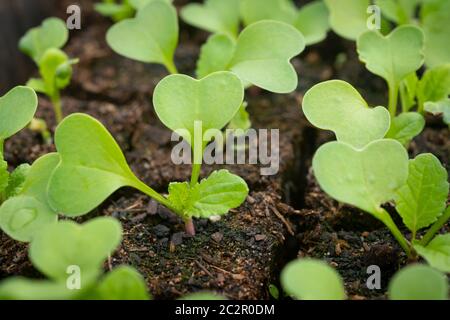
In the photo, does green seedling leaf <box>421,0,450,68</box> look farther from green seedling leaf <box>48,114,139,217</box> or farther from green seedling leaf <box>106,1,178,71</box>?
green seedling leaf <box>48,114,139,217</box>

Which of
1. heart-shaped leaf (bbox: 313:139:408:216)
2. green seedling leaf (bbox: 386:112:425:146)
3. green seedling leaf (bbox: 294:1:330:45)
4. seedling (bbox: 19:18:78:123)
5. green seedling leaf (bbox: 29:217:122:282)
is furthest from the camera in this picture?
green seedling leaf (bbox: 294:1:330:45)

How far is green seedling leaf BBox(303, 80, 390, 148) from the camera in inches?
37.4

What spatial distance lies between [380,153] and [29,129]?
80 centimetres

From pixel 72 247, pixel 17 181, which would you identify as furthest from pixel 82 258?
pixel 17 181

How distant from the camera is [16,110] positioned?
0.99 metres

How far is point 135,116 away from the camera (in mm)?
1365

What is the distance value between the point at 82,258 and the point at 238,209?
0.39m

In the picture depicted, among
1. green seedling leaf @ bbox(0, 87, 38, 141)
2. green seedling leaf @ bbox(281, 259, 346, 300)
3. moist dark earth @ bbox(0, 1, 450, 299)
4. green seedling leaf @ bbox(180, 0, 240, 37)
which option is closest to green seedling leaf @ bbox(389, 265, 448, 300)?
green seedling leaf @ bbox(281, 259, 346, 300)

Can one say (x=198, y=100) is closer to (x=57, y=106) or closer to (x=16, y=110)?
(x=16, y=110)

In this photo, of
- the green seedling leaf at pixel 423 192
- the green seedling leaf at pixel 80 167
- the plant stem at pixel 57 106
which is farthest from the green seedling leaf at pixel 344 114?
the plant stem at pixel 57 106

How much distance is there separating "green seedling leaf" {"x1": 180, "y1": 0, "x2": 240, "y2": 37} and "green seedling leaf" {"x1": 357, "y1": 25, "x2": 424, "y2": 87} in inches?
15.8

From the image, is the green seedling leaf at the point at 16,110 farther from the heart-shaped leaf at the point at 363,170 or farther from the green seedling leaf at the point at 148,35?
the heart-shaped leaf at the point at 363,170

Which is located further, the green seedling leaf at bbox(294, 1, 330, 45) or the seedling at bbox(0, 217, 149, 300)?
the green seedling leaf at bbox(294, 1, 330, 45)
